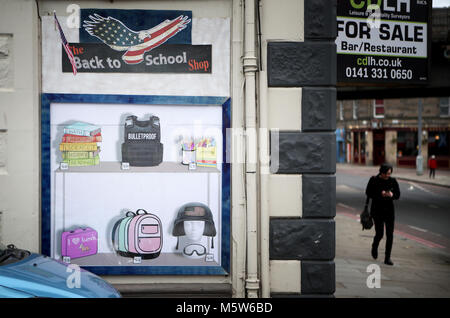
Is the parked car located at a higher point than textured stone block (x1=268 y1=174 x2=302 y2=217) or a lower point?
lower

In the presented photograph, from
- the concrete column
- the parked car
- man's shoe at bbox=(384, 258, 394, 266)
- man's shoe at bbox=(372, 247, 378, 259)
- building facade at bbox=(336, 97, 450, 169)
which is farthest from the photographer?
the concrete column

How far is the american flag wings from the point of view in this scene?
14.7ft

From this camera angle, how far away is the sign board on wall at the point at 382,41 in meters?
6.55

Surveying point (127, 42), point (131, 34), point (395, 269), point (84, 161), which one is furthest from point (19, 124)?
point (395, 269)

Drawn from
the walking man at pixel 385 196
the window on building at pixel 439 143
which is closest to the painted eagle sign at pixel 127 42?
the walking man at pixel 385 196

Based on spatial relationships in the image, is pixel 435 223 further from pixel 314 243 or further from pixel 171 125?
pixel 171 125

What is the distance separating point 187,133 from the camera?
4.57m

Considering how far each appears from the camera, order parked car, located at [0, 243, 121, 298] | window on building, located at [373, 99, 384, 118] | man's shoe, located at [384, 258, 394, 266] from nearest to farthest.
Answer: parked car, located at [0, 243, 121, 298] → man's shoe, located at [384, 258, 394, 266] → window on building, located at [373, 99, 384, 118]

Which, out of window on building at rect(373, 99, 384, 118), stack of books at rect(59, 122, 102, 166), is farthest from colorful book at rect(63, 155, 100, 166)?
window on building at rect(373, 99, 384, 118)

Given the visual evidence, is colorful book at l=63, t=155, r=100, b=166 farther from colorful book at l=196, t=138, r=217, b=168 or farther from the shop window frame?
colorful book at l=196, t=138, r=217, b=168

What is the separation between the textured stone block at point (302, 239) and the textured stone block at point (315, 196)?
0.35 ft

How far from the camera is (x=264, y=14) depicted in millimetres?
4402

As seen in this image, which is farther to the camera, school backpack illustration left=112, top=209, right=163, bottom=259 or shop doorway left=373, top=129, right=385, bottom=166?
shop doorway left=373, top=129, right=385, bottom=166

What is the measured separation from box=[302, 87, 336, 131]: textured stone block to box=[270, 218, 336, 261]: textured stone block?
1149mm
